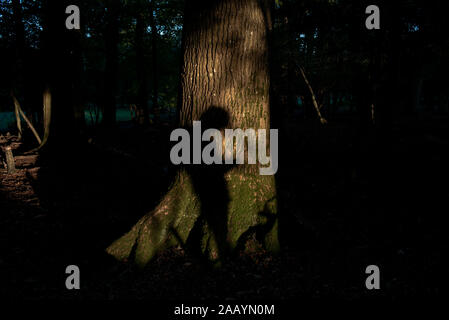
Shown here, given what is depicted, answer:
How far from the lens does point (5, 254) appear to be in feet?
12.6

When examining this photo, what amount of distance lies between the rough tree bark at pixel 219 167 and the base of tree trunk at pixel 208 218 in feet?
0.04

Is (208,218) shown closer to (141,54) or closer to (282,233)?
(282,233)

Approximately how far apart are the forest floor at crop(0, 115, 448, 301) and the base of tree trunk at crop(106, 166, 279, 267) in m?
0.19

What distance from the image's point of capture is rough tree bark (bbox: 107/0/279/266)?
10.9 feet

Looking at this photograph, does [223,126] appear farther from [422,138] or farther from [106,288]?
[422,138]

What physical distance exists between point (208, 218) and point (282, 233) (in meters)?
1.14

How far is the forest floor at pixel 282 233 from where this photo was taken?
126 inches

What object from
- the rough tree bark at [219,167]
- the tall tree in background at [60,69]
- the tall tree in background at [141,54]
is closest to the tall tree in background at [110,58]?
the tall tree in background at [141,54]

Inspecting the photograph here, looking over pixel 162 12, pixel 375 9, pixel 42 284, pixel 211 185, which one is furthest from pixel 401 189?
pixel 162 12

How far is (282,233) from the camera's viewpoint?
13.1ft

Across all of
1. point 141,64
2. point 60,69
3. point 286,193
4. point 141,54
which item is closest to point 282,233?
point 286,193

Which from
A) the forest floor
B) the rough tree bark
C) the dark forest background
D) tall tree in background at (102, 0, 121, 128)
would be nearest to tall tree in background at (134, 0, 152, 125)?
tall tree in background at (102, 0, 121, 128)
